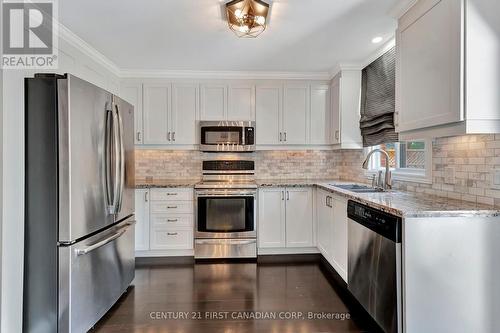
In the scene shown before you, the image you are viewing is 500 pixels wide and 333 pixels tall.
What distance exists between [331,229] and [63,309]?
2363mm

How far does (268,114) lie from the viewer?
380cm

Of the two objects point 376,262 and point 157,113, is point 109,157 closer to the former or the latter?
point 157,113

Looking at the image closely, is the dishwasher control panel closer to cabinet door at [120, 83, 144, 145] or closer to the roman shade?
the roman shade

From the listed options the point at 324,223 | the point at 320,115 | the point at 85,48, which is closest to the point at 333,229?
the point at 324,223

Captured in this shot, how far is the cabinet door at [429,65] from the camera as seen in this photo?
5.26 feet

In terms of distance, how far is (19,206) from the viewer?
1.72m

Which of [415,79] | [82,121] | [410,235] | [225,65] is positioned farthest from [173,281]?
[415,79]

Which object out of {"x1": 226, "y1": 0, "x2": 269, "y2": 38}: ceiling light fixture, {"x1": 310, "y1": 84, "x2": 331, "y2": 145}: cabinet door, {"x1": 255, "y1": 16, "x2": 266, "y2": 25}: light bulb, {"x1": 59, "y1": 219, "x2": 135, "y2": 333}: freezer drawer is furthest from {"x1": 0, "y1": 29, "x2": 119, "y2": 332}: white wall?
{"x1": 310, "y1": 84, "x2": 331, "y2": 145}: cabinet door

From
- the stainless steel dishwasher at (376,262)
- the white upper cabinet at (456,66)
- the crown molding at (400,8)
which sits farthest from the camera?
the crown molding at (400,8)

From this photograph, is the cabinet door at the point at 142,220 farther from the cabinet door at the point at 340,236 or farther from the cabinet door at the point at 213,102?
the cabinet door at the point at 340,236

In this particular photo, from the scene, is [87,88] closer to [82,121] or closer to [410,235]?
[82,121]

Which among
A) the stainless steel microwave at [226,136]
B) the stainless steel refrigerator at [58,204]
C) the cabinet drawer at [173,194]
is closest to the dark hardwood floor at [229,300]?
the stainless steel refrigerator at [58,204]

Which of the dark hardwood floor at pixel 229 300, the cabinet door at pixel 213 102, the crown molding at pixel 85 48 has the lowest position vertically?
the dark hardwood floor at pixel 229 300

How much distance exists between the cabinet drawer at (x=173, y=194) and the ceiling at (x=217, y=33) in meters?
1.54
